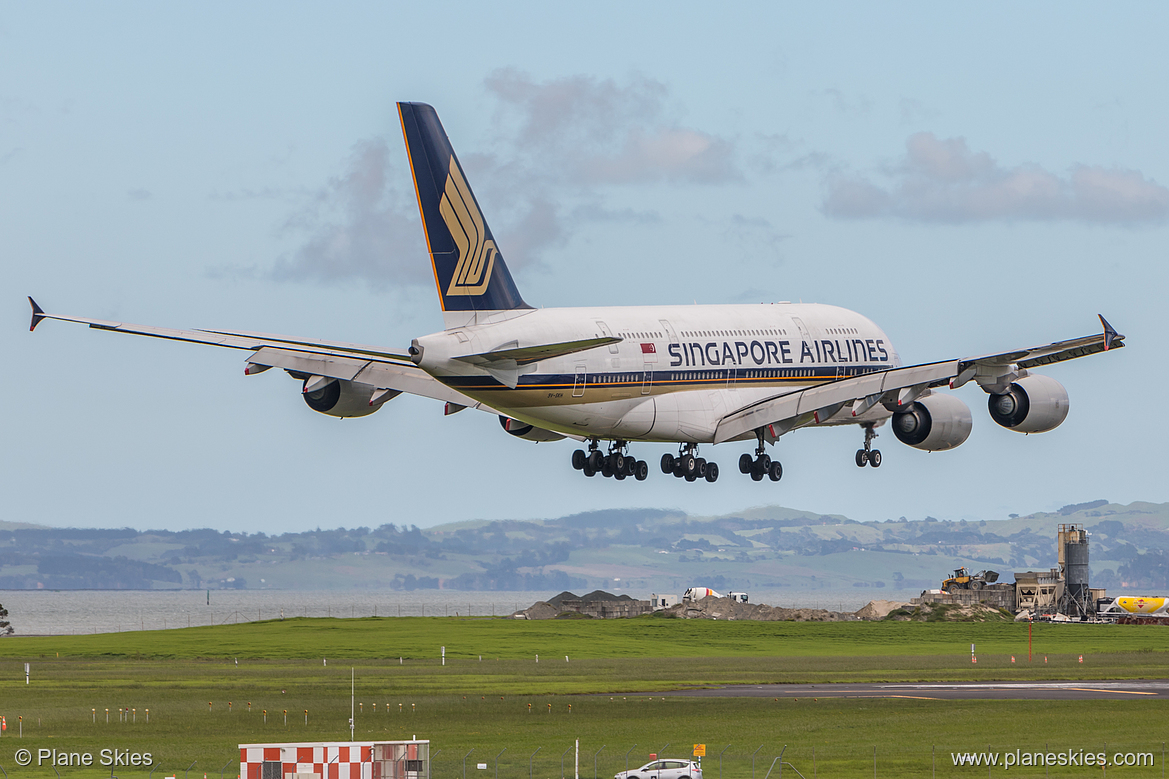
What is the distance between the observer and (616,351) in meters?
55.4

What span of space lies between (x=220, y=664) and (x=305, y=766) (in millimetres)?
69117

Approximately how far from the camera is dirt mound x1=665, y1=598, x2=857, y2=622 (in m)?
174

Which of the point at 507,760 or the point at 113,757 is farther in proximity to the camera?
the point at 113,757

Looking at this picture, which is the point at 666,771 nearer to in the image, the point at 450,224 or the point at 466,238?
the point at 466,238

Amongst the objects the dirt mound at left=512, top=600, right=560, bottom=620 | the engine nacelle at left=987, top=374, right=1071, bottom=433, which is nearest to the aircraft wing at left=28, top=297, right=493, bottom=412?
the engine nacelle at left=987, top=374, right=1071, bottom=433

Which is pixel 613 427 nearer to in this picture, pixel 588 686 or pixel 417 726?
pixel 417 726

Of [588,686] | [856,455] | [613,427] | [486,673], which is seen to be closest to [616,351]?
[613,427]

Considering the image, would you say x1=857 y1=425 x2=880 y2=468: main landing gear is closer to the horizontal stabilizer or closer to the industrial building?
the horizontal stabilizer

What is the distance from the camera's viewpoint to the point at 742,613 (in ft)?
578

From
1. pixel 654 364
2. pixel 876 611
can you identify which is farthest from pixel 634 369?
pixel 876 611

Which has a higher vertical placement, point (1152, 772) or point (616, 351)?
point (616, 351)

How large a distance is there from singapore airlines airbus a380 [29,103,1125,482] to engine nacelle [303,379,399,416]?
0.05 metres

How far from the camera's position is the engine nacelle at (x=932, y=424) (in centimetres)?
6238

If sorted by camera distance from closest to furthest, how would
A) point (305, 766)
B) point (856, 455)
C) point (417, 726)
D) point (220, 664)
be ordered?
point (305, 766) → point (856, 455) → point (417, 726) → point (220, 664)
